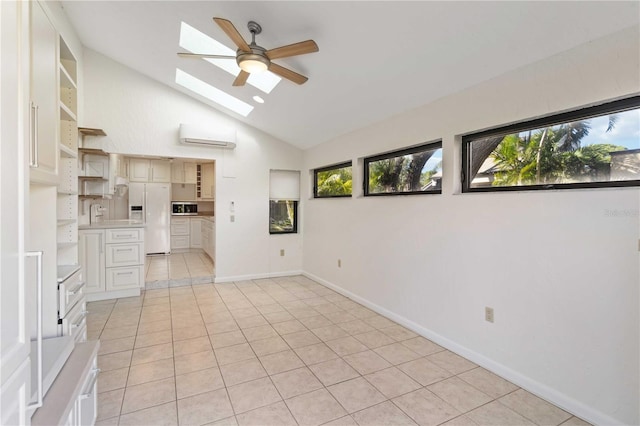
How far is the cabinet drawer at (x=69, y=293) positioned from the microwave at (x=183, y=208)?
5.62 meters

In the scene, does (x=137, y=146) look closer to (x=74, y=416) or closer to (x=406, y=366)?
(x=74, y=416)

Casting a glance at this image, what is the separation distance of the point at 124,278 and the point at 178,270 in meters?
1.29

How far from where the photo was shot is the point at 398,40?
7.63ft

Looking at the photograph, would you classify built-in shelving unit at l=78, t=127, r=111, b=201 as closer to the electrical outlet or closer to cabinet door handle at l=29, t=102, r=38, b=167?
cabinet door handle at l=29, t=102, r=38, b=167

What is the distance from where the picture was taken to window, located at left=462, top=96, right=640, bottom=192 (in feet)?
5.88

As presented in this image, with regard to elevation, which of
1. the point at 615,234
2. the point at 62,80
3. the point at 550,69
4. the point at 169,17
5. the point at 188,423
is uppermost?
the point at 169,17

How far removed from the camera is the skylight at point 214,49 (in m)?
3.23

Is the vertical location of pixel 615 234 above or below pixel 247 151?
below

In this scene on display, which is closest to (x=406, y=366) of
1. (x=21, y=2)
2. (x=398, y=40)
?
(x=398, y=40)

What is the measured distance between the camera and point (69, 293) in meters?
2.02

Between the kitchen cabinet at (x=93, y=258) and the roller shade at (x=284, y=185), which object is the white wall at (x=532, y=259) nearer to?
the roller shade at (x=284, y=185)

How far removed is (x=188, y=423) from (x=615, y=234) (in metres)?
2.72

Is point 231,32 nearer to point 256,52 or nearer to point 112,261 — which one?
point 256,52

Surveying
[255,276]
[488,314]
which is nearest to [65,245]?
[255,276]
